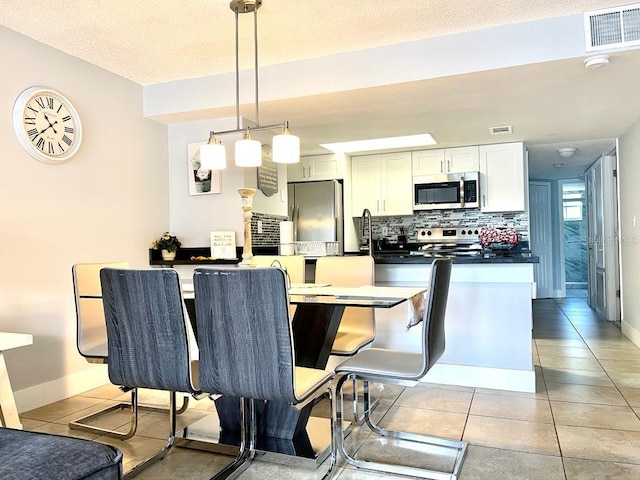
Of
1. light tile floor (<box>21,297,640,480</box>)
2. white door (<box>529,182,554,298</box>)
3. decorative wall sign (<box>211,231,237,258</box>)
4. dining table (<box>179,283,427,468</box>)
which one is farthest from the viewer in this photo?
white door (<box>529,182,554,298</box>)

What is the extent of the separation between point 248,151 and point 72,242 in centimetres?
159

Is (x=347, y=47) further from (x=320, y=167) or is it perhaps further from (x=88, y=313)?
(x=320, y=167)

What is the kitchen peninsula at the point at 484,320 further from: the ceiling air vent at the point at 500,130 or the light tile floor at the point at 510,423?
the ceiling air vent at the point at 500,130

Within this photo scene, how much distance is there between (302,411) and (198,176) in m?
2.46

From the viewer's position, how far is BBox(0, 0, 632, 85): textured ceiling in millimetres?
2734

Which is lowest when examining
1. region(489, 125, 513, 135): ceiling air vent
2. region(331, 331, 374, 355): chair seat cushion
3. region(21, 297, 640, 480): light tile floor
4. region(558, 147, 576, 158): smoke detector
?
region(21, 297, 640, 480): light tile floor

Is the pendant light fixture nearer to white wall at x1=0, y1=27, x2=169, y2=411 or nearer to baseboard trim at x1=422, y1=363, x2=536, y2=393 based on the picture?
white wall at x1=0, y1=27, x2=169, y2=411

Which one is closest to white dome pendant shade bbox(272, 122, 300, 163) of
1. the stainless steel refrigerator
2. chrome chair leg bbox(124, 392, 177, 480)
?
chrome chair leg bbox(124, 392, 177, 480)

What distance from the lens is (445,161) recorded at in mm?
5938

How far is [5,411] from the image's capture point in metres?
2.13

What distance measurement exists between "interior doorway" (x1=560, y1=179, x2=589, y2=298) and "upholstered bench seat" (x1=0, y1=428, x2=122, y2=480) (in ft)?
33.6

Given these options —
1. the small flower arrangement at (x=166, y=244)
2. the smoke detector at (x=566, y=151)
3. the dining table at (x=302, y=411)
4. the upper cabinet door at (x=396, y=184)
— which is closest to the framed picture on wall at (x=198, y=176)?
the small flower arrangement at (x=166, y=244)

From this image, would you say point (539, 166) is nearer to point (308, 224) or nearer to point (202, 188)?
point (308, 224)

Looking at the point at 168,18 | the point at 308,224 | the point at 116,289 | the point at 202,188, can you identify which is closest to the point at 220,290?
the point at 116,289
